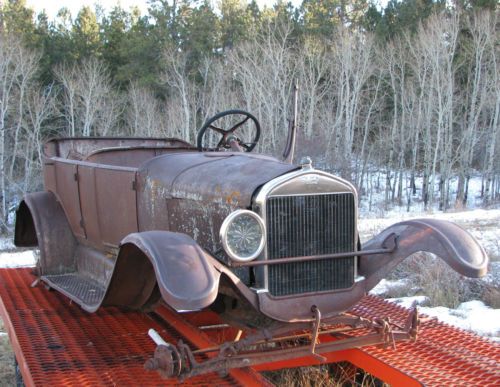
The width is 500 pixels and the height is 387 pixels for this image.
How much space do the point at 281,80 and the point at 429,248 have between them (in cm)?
2778

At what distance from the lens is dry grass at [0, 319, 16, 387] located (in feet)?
14.8

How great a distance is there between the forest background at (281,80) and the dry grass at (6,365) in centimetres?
2193

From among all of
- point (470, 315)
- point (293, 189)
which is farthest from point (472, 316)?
point (293, 189)

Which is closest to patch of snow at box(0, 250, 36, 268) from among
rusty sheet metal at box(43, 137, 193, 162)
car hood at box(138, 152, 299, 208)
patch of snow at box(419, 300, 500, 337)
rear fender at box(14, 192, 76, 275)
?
rusty sheet metal at box(43, 137, 193, 162)

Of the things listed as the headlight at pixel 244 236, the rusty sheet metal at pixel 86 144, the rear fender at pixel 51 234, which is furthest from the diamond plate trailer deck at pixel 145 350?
the rusty sheet metal at pixel 86 144

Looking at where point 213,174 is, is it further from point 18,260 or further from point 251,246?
point 18,260

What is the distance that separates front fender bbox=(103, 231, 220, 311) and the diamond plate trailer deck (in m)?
0.48

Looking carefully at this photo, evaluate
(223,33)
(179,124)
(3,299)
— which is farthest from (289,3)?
(3,299)

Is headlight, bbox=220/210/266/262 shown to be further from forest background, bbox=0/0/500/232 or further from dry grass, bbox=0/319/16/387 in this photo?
forest background, bbox=0/0/500/232

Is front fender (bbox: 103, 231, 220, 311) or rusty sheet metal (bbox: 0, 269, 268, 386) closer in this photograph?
front fender (bbox: 103, 231, 220, 311)

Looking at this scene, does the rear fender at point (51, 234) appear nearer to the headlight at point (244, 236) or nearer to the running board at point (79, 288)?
the running board at point (79, 288)

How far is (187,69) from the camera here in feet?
107

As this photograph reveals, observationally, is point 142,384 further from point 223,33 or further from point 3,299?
point 223,33

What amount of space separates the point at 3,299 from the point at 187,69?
29.3m
